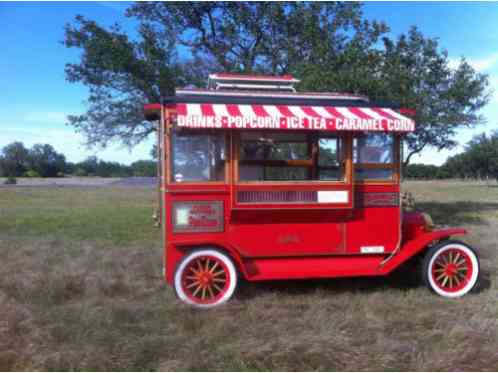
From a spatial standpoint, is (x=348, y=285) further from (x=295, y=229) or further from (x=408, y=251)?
(x=295, y=229)

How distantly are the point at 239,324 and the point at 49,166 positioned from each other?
254 ft

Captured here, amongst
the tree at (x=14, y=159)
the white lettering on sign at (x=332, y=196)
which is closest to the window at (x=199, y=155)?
the white lettering on sign at (x=332, y=196)

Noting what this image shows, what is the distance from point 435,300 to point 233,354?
2469 mm

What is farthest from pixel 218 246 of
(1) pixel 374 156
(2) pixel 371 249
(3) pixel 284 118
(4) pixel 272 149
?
(1) pixel 374 156

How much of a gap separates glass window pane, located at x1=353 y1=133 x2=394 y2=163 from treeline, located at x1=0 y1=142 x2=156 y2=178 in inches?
2493

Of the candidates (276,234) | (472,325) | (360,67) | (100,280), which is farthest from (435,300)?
(360,67)

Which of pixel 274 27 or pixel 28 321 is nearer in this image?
pixel 28 321

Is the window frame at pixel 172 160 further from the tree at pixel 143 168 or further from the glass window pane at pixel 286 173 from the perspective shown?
the tree at pixel 143 168

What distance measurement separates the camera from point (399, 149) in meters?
4.91

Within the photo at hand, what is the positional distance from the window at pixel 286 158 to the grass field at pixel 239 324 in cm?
134

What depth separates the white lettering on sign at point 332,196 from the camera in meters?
4.62

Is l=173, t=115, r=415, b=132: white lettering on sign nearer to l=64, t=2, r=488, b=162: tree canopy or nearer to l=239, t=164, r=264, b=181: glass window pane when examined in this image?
l=239, t=164, r=264, b=181: glass window pane

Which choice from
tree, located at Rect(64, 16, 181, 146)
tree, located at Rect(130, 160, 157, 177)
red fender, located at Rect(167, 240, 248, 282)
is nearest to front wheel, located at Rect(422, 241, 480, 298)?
red fender, located at Rect(167, 240, 248, 282)

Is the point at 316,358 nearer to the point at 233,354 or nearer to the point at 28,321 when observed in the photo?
the point at 233,354
